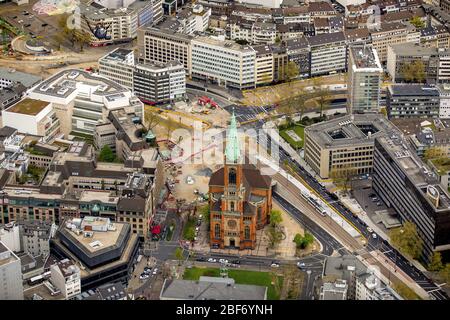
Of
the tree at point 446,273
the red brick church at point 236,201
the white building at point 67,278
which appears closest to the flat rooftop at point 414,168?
the tree at point 446,273

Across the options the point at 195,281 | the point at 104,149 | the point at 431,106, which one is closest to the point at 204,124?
the point at 104,149

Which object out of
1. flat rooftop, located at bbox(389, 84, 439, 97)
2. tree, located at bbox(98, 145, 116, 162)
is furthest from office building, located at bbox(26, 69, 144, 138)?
flat rooftop, located at bbox(389, 84, 439, 97)

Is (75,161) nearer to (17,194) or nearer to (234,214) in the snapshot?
(17,194)

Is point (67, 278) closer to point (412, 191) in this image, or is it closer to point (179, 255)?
point (179, 255)

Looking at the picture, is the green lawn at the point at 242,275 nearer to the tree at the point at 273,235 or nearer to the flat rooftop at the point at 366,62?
the tree at the point at 273,235

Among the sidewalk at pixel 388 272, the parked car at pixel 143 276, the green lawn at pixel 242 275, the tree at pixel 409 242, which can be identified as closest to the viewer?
the sidewalk at pixel 388 272

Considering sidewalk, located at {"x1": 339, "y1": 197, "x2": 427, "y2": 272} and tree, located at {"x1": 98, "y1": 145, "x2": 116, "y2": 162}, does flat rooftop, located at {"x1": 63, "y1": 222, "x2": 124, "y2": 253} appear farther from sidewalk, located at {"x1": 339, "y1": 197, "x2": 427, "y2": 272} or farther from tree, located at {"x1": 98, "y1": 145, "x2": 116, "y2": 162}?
sidewalk, located at {"x1": 339, "y1": 197, "x2": 427, "y2": 272}
